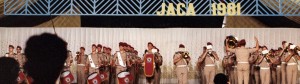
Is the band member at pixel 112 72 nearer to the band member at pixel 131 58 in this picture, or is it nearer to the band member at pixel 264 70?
the band member at pixel 131 58

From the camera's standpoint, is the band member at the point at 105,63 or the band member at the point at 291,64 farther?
the band member at the point at 105,63

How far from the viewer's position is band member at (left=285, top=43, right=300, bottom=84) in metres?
13.3

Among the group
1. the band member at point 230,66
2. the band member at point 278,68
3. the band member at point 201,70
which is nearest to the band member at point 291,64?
the band member at point 278,68

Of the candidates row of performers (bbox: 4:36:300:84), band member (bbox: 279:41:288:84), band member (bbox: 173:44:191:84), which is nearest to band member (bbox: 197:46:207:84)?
row of performers (bbox: 4:36:300:84)

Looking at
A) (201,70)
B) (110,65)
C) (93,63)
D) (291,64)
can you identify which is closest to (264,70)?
(291,64)

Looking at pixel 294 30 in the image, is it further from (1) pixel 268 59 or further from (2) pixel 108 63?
(2) pixel 108 63

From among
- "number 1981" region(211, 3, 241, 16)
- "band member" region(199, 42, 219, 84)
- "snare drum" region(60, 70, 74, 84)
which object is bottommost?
"snare drum" region(60, 70, 74, 84)

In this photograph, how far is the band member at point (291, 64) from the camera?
13.3 meters

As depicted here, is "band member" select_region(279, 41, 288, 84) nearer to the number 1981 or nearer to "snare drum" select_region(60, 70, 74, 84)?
the number 1981

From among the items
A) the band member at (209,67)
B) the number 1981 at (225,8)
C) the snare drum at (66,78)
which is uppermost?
the number 1981 at (225,8)

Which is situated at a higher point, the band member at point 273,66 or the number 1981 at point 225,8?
the number 1981 at point 225,8

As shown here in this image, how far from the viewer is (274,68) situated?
45.8 feet

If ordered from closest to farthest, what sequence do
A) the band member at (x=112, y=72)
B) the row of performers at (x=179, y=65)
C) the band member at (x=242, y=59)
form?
the band member at (x=242, y=59)
the row of performers at (x=179, y=65)
the band member at (x=112, y=72)

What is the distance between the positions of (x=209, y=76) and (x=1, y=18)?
7.33 metres
